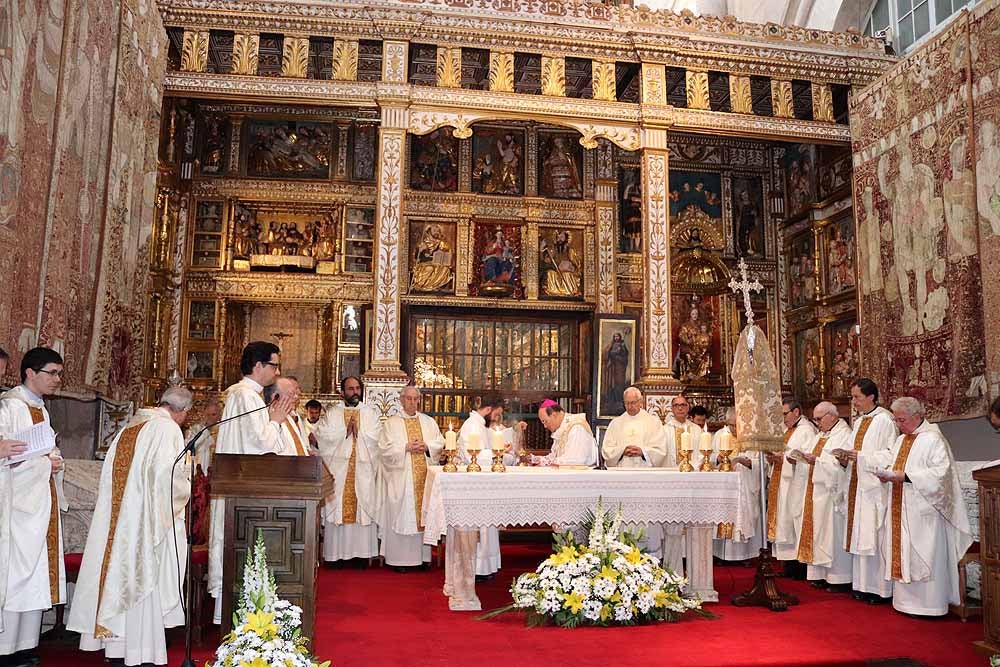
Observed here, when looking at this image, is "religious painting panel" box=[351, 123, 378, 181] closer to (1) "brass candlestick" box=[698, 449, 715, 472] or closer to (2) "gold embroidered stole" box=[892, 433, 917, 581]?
(1) "brass candlestick" box=[698, 449, 715, 472]

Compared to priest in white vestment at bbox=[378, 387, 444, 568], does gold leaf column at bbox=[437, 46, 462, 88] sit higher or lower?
higher

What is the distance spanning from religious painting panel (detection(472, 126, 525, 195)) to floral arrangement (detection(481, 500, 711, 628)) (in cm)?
1013

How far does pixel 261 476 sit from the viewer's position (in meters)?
5.23

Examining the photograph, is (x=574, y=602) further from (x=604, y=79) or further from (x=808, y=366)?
(x=808, y=366)

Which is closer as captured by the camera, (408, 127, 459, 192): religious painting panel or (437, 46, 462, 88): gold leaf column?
(437, 46, 462, 88): gold leaf column

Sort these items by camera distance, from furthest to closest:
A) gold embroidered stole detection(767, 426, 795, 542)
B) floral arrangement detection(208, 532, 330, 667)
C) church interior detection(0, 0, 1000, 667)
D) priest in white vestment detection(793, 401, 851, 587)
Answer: gold embroidered stole detection(767, 426, 795, 542) → priest in white vestment detection(793, 401, 851, 587) → church interior detection(0, 0, 1000, 667) → floral arrangement detection(208, 532, 330, 667)

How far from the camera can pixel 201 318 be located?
15.0 metres

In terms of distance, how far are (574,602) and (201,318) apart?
1060 centimetres

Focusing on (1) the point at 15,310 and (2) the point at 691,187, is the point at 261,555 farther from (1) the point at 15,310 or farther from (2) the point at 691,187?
(2) the point at 691,187

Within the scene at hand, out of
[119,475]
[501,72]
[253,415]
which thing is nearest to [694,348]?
[501,72]

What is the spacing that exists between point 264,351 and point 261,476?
94 centimetres

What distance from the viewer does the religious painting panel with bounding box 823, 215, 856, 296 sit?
1495 centimetres

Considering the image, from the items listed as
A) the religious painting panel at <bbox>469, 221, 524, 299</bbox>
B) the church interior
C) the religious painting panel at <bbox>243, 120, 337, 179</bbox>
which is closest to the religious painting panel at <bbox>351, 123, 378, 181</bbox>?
the church interior

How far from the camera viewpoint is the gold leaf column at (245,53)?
11.1m
